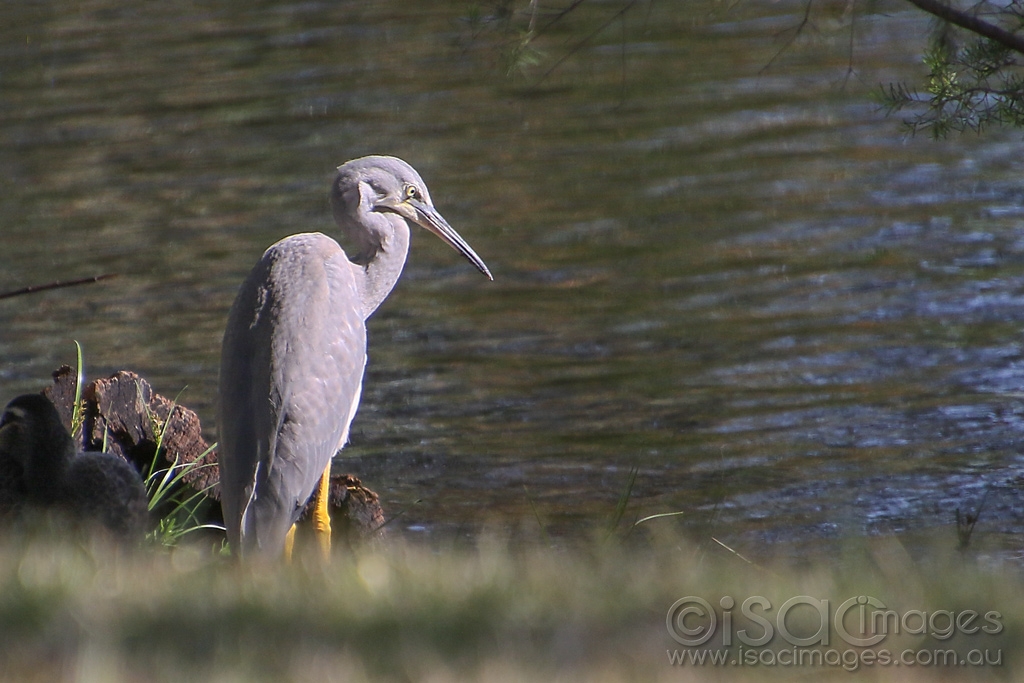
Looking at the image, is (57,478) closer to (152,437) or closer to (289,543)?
(289,543)

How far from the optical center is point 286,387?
17.5 feet

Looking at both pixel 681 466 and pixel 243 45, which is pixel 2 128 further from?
pixel 681 466

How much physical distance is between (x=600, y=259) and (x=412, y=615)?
7.22m

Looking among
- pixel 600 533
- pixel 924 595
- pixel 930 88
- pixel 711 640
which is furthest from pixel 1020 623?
pixel 930 88

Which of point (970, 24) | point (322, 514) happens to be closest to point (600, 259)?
point (322, 514)

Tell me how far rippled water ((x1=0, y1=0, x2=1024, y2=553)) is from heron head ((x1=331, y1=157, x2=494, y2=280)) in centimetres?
67

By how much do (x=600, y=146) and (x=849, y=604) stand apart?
996 cm

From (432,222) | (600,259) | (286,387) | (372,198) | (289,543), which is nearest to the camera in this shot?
(286,387)

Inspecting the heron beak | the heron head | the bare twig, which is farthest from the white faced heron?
the bare twig

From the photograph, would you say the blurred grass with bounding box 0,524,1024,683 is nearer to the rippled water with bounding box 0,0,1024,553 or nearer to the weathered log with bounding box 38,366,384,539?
Result: the weathered log with bounding box 38,366,384,539

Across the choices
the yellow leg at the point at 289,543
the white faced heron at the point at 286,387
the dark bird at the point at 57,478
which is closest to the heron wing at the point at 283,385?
the white faced heron at the point at 286,387

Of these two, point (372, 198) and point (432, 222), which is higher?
point (372, 198)

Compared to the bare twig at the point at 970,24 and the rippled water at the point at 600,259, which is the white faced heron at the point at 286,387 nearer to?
the rippled water at the point at 600,259

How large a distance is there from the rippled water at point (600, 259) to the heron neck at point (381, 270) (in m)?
0.95
